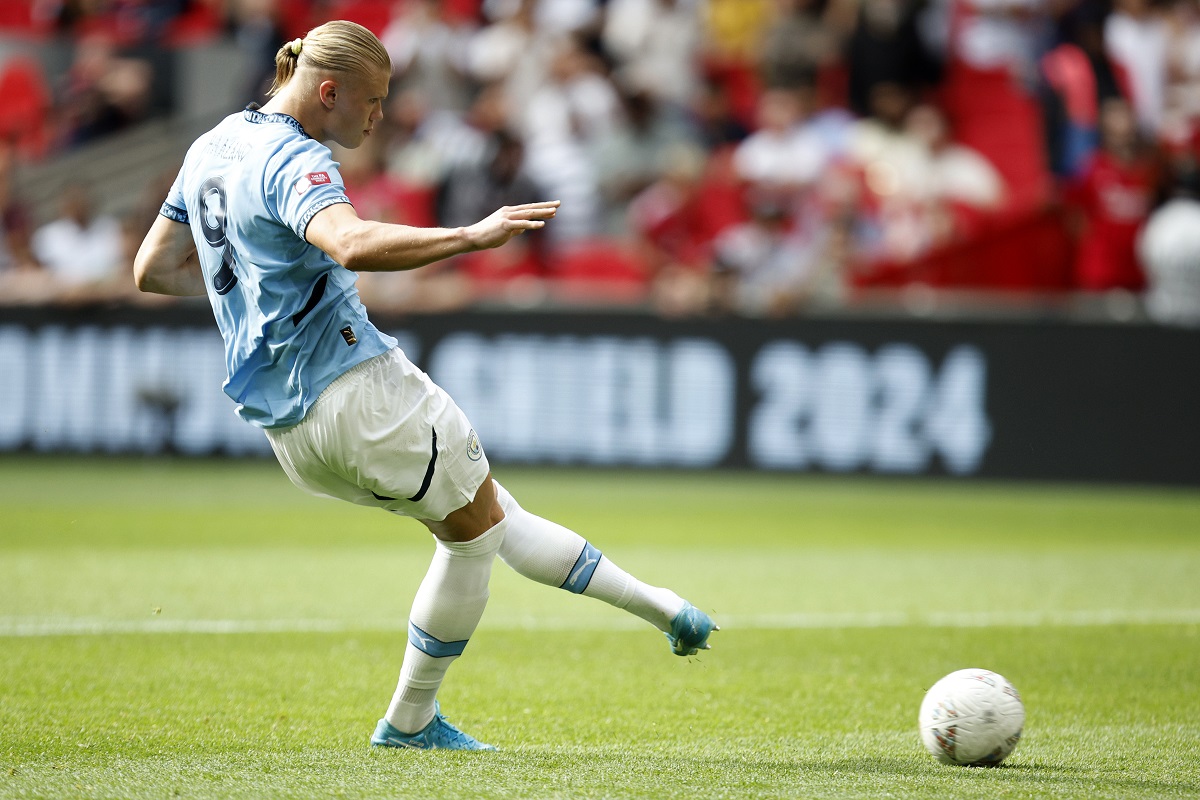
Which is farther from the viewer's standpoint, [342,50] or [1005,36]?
[1005,36]

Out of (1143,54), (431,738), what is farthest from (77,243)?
(431,738)

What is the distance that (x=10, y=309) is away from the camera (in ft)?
44.3

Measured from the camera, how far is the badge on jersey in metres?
3.76

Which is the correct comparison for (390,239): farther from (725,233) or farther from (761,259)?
(725,233)

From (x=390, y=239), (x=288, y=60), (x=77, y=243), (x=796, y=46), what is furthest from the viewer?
(x=796, y=46)

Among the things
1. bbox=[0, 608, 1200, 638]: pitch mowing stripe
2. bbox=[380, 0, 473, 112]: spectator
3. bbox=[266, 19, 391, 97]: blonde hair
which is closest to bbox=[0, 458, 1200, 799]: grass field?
bbox=[0, 608, 1200, 638]: pitch mowing stripe

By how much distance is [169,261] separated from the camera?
14.4 ft

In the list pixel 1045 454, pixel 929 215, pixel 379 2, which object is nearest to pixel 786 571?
pixel 1045 454

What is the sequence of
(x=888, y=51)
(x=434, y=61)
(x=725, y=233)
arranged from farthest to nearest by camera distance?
(x=434, y=61) < (x=888, y=51) < (x=725, y=233)

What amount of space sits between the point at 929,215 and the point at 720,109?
2.96 metres

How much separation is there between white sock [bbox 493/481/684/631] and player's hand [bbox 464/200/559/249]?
93 centimetres

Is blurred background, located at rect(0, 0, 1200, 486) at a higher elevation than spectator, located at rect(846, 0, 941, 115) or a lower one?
lower

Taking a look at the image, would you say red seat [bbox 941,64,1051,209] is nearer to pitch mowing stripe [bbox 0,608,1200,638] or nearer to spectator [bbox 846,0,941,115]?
spectator [bbox 846,0,941,115]

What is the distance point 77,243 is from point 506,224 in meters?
12.4
